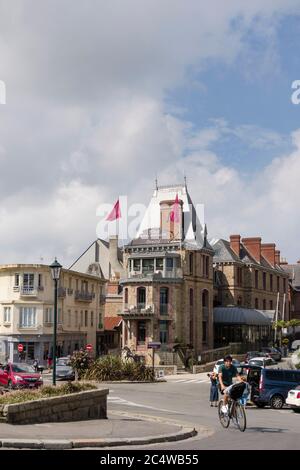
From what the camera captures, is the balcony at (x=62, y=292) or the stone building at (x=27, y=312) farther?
the balcony at (x=62, y=292)

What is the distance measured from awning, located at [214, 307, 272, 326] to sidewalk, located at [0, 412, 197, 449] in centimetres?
5819

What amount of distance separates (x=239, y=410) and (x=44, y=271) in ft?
169

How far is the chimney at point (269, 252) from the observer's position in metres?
93.4

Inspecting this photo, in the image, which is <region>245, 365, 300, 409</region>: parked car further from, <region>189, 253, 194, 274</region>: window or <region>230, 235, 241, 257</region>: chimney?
<region>230, 235, 241, 257</region>: chimney

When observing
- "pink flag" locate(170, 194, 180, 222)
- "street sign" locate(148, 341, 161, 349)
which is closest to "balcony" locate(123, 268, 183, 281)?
"pink flag" locate(170, 194, 180, 222)

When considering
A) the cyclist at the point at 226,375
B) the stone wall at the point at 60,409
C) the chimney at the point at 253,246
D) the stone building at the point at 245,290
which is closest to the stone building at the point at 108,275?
the stone building at the point at 245,290

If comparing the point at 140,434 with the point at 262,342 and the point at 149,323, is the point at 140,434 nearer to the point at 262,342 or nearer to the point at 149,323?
the point at 149,323

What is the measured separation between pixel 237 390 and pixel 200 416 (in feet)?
26.1

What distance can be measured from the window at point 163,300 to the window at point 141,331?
2.17m

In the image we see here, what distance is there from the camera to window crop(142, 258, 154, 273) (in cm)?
7038

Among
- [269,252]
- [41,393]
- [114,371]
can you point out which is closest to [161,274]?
[114,371]

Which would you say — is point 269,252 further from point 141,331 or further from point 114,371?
point 114,371

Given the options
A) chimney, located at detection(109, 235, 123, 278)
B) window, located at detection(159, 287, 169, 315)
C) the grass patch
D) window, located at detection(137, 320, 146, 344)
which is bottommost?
the grass patch

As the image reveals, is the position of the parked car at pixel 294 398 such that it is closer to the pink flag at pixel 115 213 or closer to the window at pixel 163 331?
the window at pixel 163 331
